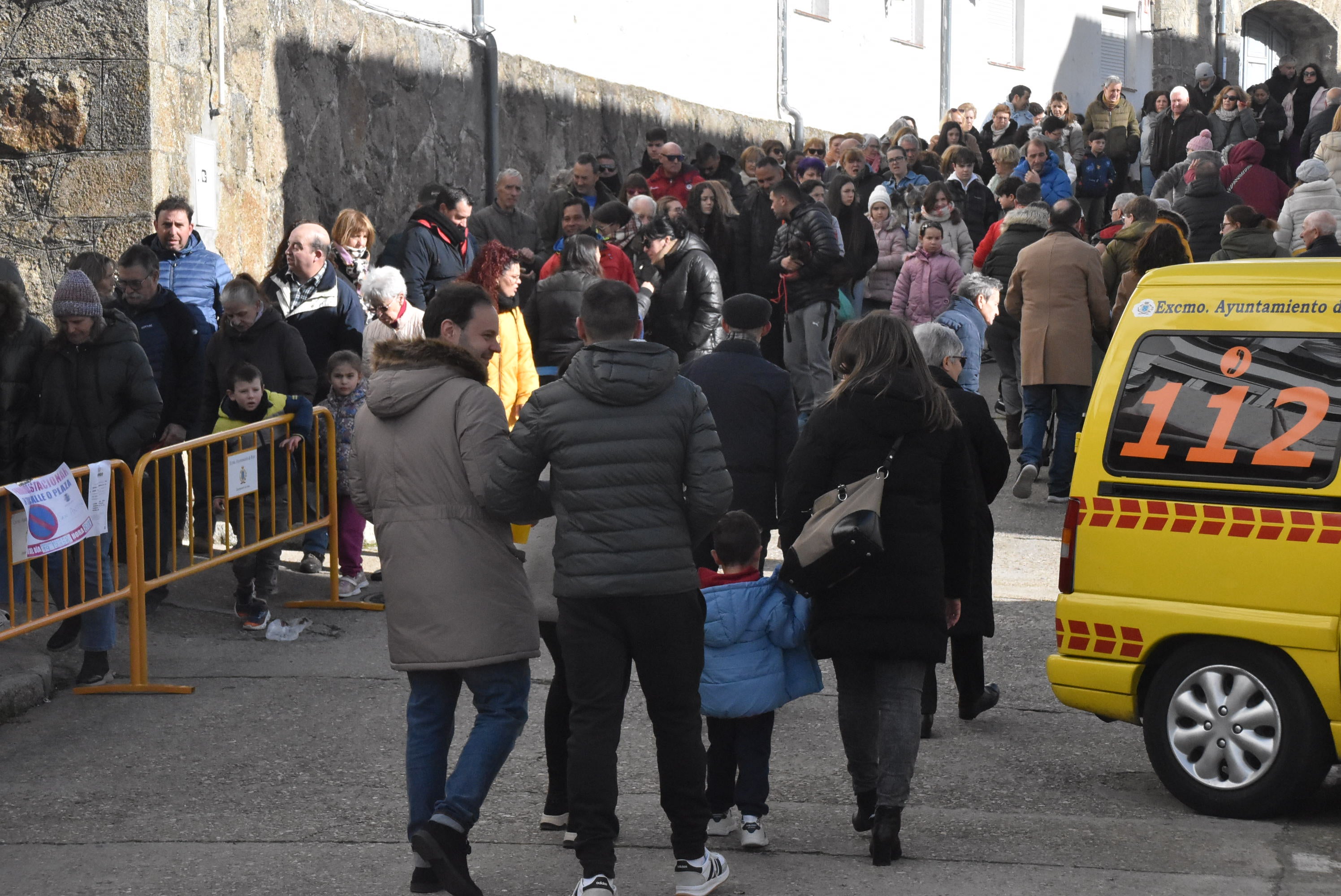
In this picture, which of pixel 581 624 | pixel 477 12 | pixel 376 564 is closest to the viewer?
pixel 581 624

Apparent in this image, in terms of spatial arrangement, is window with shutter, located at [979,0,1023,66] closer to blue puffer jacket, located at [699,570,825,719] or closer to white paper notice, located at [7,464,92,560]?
white paper notice, located at [7,464,92,560]

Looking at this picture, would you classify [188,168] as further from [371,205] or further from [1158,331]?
[1158,331]

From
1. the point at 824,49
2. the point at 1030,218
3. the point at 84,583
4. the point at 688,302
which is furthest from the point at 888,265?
the point at 824,49

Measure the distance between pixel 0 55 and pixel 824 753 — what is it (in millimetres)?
7543

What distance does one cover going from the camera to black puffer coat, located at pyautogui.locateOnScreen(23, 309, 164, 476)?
847 cm

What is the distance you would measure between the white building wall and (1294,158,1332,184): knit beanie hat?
289 inches

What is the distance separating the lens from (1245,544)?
5844 millimetres

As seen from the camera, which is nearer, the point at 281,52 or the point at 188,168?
the point at 188,168

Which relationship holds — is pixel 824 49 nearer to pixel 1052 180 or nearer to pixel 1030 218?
pixel 1052 180

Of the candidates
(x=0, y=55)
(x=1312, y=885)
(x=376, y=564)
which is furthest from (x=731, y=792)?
(x=0, y=55)

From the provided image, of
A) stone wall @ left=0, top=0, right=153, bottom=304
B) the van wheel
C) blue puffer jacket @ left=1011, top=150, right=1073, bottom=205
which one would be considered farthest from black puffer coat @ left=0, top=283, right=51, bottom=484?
blue puffer jacket @ left=1011, top=150, right=1073, bottom=205

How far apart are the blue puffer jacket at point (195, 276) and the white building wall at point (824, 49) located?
4.65 meters

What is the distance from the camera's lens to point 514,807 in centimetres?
621

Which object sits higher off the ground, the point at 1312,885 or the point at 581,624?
the point at 581,624
